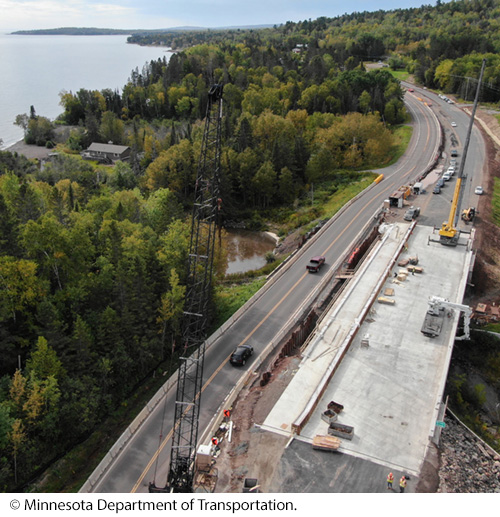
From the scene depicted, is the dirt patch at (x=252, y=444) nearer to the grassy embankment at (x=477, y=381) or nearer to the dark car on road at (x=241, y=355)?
the dark car on road at (x=241, y=355)

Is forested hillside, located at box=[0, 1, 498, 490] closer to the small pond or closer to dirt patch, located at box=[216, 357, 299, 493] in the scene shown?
the small pond

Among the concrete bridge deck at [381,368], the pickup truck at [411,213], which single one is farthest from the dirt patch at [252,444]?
the pickup truck at [411,213]

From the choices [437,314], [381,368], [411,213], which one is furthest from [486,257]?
[381,368]

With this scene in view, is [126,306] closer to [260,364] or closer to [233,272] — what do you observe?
[260,364]

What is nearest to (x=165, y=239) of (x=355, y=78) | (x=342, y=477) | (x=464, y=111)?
(x=342, y=477)

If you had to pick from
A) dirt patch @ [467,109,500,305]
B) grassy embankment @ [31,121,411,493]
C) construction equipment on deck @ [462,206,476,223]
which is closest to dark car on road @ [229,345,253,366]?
grassy embankment @ [31,121,411,493]

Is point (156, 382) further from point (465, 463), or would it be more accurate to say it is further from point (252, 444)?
point (465, 463)

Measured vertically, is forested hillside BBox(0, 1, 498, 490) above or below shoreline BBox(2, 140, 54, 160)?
above
